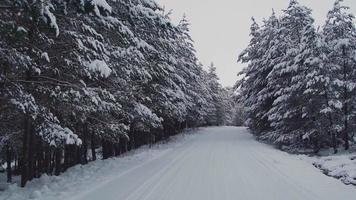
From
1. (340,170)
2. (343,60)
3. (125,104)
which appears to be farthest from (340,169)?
(343,60)

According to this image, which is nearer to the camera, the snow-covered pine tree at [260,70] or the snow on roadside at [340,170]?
the snow on roadside at [340,170]

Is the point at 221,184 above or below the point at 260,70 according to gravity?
below

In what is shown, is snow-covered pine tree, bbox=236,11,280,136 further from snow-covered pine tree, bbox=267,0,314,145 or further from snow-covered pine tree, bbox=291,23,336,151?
snow-covered pine tree, bbox=291,23,336,151

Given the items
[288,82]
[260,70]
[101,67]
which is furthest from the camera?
[260,70]

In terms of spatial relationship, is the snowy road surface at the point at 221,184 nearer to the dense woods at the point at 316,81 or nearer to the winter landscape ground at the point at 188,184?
the winter landscape ground at the point at 188,184

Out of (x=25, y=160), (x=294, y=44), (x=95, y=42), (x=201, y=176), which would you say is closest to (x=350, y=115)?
(x=294, y=44)

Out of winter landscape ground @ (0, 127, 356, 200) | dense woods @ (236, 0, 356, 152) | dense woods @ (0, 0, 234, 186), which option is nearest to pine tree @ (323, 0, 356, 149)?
dense woods @ (236, 0, 356, 152)

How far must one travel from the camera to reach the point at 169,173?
13992 mm

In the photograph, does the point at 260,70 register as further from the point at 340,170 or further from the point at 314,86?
the point at 340,170

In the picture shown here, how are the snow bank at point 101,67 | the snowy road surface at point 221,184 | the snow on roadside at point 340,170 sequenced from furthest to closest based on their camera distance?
the snow on roadside at point 340,170 < the snow bank at point 101,67 < the snowy road surface at point 221,184

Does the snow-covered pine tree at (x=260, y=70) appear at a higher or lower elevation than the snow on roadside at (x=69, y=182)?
higher

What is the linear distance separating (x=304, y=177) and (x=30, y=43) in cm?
996

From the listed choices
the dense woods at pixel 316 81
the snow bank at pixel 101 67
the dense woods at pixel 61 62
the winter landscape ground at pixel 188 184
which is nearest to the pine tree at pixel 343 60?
the dense woods at pixel 316 81

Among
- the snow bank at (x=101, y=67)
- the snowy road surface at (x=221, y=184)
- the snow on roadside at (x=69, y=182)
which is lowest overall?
the snowy road surface at (x=221, y=184)
